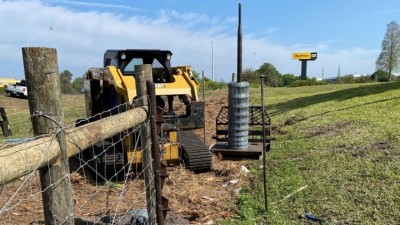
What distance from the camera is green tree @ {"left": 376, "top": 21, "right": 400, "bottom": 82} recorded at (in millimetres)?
41031

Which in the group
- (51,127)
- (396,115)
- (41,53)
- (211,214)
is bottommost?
(211,214)

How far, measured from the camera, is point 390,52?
4378cm

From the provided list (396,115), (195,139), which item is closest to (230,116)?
(195,139)

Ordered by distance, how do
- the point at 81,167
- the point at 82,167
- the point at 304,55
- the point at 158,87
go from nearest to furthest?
the point at 81,167, the point at 82,167, the point at 158,87, the point at 304,55

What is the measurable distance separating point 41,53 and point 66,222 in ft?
2.76

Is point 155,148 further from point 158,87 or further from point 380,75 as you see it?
point 380,75

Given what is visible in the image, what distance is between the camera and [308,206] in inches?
207

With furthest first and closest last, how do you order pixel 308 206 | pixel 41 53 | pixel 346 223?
1. pixel 308 206
2. pixel 346 223
3. pixel 41 53

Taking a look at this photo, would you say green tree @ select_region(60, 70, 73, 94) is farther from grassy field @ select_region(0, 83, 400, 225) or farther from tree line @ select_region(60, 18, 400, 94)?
grassy field @ select_region(0, 83, 400, 225)

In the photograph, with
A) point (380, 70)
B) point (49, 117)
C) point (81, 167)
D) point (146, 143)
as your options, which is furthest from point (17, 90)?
point (380, 70)

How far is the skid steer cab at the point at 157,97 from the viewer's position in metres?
6.67

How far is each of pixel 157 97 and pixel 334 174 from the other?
307 cm

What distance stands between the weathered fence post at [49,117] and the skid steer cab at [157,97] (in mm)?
4202

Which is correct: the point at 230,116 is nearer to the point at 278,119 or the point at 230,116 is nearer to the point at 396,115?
the point at 396,115
